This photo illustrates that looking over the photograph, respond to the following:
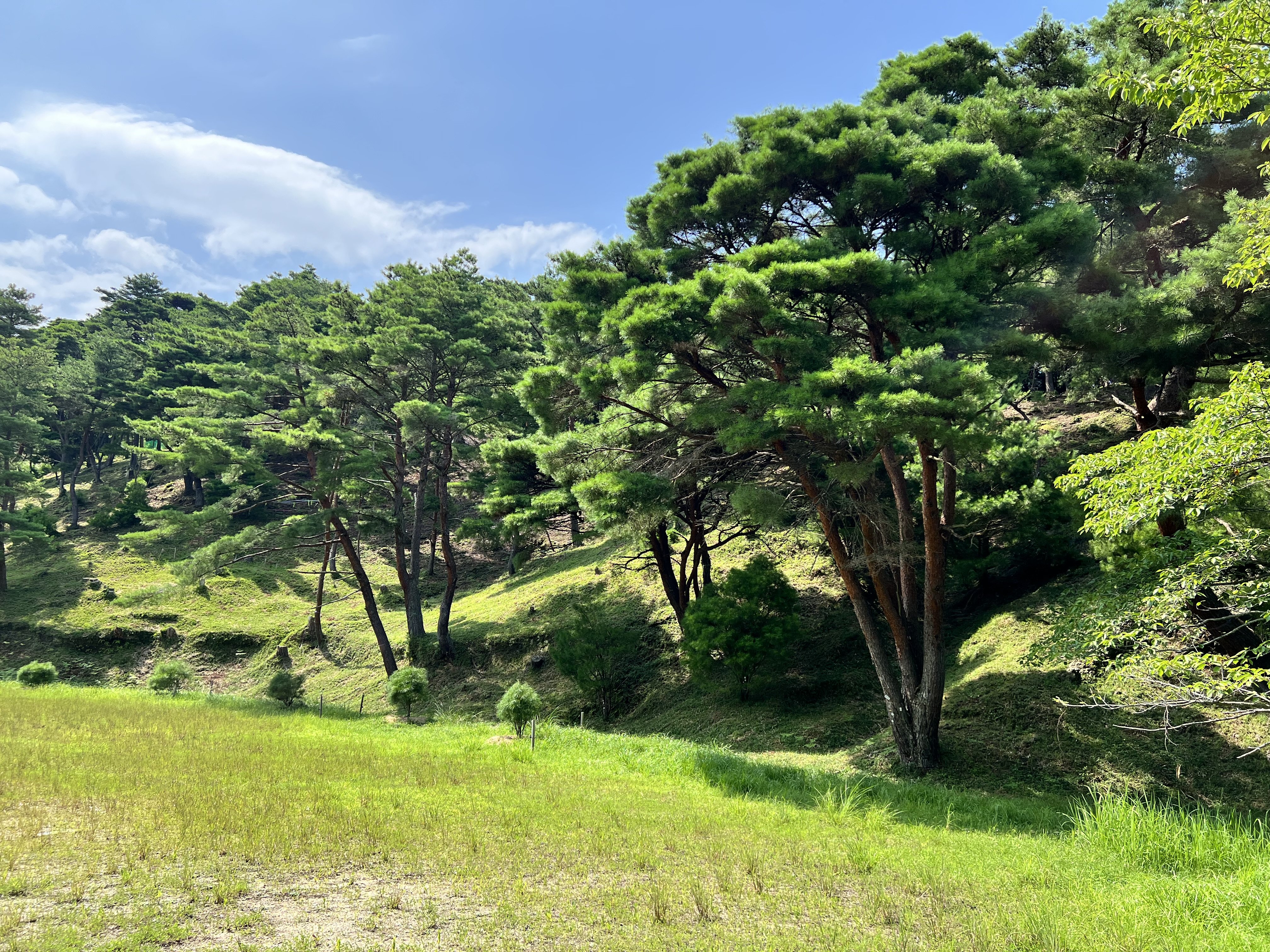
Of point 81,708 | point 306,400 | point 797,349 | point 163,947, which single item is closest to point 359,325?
point 306,400

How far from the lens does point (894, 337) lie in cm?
1140

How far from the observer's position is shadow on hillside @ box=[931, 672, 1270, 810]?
9.89 metres

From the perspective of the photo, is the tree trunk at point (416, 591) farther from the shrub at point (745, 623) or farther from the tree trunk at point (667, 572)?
the shrub at point (745, 623)

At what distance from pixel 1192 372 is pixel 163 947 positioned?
16902 mm

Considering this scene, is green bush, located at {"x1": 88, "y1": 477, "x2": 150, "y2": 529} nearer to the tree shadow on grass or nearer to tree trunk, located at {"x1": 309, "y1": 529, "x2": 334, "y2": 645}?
tree trunk, located at {"x1": 309, "y1": 529, "x2": 334, "y2": 645}

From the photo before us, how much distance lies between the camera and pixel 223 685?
1039 inches

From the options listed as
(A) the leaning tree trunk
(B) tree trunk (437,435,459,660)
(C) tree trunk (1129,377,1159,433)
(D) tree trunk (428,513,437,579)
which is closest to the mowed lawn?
(C) tree trunk (1129,377,1159,433)

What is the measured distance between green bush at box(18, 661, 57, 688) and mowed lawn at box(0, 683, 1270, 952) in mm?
14782

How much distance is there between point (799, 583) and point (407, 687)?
13077 millimetres

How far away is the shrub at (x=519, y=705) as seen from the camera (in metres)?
13.3

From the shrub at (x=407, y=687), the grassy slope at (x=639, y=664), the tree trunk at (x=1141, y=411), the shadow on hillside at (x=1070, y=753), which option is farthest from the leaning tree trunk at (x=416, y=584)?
the tree trunk at (x=1141, y=411)

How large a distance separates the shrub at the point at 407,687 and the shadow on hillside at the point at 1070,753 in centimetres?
1294

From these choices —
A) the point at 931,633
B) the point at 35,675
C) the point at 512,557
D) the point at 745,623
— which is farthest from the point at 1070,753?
the point at 35,675

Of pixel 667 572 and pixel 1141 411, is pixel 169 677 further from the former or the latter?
pixel 1141 411
